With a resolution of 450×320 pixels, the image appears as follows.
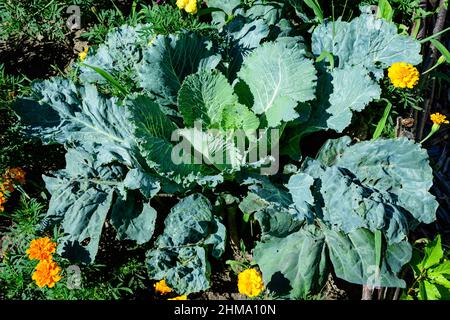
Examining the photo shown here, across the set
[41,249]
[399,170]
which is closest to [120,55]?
[41,249]

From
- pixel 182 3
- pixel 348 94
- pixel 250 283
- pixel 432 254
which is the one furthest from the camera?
pixel 182 3

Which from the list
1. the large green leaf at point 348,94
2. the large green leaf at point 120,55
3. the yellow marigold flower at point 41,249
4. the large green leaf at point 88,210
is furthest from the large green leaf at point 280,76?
the yellow marigold flower at point 41,249

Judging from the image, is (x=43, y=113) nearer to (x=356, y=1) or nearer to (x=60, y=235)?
(x=60, y=235)

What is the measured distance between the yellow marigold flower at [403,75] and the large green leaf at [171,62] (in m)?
0.91

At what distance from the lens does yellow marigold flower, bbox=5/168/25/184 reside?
2596mm

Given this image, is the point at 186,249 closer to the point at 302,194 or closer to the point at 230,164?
the point at 230,164

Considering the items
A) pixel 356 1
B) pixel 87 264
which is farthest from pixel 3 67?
pixel 356 1

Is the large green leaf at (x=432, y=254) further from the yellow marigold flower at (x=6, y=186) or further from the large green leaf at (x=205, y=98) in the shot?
the yellow marigold flower at (x=6, y=186)

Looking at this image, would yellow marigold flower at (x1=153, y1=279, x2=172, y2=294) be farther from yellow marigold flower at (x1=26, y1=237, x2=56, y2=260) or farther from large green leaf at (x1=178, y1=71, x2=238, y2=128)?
large green leaf at (x1=178, y1=71, x2=238, y2=128)

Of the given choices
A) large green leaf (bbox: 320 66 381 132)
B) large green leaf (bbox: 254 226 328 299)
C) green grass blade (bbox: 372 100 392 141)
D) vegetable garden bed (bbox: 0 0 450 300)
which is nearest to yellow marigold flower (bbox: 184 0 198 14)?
vegetable garden bed (bbox: 0 0 450 300)

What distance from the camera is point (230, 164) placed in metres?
2.47

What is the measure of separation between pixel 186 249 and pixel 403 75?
4.57ft

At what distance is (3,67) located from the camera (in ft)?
10.1
